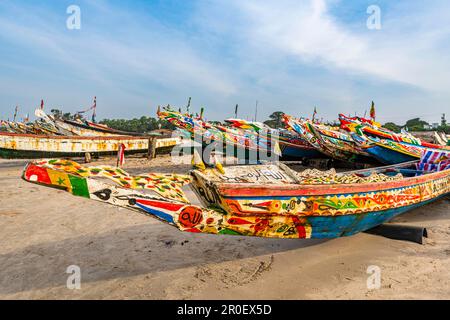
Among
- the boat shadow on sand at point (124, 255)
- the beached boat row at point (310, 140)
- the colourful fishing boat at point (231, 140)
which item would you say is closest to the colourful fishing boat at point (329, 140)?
the beached boat row at point (310, 140)

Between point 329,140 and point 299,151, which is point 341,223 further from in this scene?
point 299,151

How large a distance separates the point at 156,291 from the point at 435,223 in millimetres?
5677

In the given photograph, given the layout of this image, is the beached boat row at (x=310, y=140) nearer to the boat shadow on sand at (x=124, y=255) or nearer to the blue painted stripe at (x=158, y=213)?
the boat shadow on sand at (x=124, y=255)

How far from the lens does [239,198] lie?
3197 mm

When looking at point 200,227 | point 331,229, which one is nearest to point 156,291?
point 200,227

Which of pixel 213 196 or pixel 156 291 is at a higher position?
pixel 213 196

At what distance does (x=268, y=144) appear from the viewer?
12.6 metres

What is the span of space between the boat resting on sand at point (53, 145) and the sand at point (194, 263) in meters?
8.09

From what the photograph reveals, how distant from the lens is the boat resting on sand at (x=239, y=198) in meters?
2.73

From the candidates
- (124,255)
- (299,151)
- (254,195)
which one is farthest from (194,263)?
(299,151)

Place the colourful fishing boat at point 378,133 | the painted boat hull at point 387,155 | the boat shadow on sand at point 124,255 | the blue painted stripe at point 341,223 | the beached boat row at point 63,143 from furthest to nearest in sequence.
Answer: the beached boat row at point 63,143 < the colourful fishing boat at point 378,133 < the painted boat hull at point 387,155 < the blue painted stripe at point 341,223 < the boat shadow on sand at point 124,255

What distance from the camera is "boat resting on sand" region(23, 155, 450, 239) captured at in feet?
8.95

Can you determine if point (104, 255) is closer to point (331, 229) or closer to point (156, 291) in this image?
point (156, 291)

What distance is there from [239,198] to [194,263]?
4.76ft
